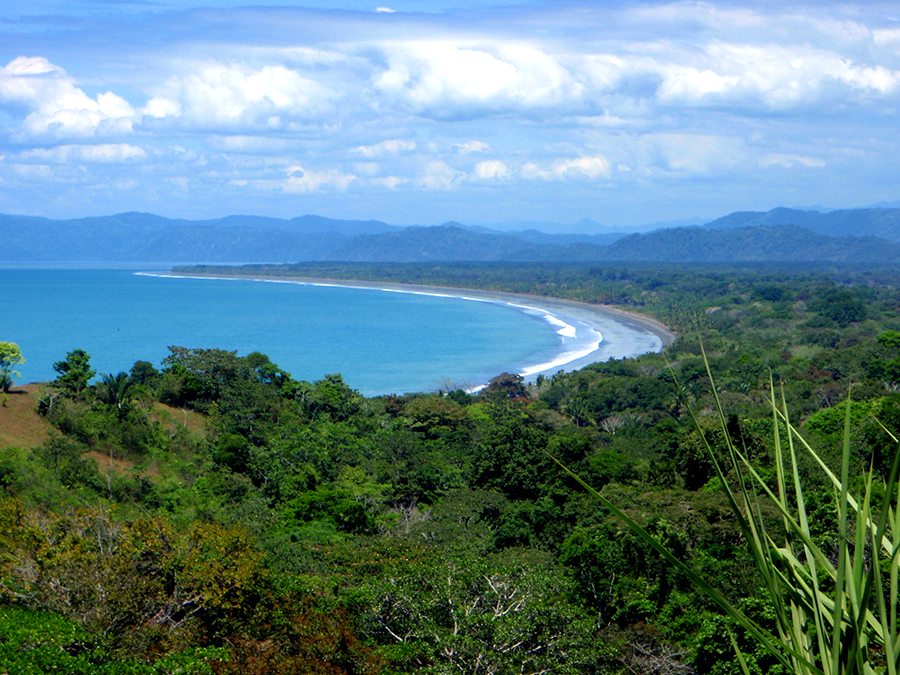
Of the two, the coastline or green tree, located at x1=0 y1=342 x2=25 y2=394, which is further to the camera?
the coastline

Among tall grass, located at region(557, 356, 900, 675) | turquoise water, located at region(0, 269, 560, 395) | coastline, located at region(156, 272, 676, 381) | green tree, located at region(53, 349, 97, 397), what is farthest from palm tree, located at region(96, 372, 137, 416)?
coastline, located at region(156, 272, 676, 381)

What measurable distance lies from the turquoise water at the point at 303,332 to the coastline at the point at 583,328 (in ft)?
8.33

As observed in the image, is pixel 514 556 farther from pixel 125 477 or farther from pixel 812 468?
pixel 125 477

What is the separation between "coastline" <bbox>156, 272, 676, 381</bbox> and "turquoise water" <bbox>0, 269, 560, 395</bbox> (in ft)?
8.33

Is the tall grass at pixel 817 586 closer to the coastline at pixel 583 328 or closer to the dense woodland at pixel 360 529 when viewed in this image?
the dense woodland at pixel 360 529

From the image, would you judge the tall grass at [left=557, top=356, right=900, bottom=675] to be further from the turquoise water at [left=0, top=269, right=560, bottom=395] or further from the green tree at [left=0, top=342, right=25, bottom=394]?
the turquoise water at [left=0, top=269, right=560, bottom=395]

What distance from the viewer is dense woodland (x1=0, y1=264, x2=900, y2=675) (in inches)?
406

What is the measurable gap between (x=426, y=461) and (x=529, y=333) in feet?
207

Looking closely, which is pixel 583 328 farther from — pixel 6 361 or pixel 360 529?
pixel 360 529

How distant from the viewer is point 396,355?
77.9 metres

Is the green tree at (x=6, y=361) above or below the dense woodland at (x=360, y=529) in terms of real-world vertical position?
above

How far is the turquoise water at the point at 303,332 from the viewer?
70750 mm

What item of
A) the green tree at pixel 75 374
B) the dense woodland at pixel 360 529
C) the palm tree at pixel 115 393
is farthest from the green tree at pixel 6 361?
the palm tree at pixel 115 393

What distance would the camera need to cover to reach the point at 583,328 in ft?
314
